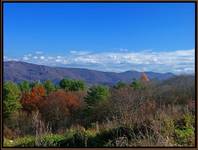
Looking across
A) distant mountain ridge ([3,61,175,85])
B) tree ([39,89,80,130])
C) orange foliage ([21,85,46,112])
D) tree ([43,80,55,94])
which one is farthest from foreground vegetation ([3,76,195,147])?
orange foliage ([21,85,46,112])

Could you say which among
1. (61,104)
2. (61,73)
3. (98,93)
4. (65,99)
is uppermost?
(61,73)

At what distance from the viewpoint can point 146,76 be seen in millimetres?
5250

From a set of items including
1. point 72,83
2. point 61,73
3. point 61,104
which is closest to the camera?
point 61,73

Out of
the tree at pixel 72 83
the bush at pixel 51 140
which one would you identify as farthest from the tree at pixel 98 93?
the bush at pixel 51 140

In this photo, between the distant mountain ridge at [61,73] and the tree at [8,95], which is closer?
the distant mountain ridge at [61,73]

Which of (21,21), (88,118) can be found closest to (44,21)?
(21,21)

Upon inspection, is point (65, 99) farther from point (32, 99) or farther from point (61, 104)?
point (32, 99)

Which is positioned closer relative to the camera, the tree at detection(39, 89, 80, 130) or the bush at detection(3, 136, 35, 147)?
the bush at detection(3, 136, 35, 147)

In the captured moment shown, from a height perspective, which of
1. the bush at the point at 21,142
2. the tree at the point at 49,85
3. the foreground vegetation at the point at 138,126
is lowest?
the bush at the point at 21,142

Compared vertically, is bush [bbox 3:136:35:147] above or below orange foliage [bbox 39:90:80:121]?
below

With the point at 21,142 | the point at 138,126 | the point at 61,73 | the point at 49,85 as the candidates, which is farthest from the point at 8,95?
the point at 138,126

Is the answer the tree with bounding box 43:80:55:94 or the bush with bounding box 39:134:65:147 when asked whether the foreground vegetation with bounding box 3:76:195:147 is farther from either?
the tree with bounding box 43:80:55:94

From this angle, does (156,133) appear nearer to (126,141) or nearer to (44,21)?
(126,141)

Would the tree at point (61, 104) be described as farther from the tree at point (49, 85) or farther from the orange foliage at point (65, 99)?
the tree at point (49, 85)
